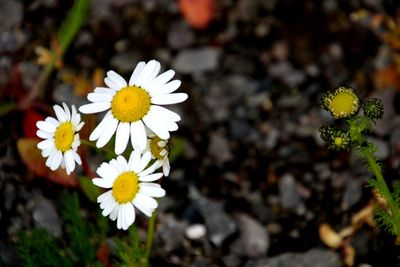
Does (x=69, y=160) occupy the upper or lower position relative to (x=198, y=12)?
lower

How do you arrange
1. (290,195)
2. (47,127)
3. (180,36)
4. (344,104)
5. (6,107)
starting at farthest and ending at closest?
1. (180,36)
2. (6,107)
3. (290,195)
4. (47,127)
5. (344,104)

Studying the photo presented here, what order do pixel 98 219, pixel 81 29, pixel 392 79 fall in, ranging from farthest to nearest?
pixel 81 29 < pixel 392 79 < pixel 98 219

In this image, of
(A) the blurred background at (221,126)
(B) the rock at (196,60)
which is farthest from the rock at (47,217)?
(B) the rock at (196,60)

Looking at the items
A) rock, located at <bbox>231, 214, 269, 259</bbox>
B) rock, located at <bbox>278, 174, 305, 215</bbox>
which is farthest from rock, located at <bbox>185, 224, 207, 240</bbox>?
rock, located at <bbox>278, 174, 305, 215</bbox>

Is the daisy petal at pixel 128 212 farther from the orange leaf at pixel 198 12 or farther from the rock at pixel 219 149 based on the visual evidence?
the orange leaf at pixel 198 12

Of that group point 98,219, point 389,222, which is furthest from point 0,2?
point 389,222

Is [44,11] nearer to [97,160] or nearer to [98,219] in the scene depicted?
[97,160]

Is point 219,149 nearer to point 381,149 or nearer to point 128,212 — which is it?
point 381,149

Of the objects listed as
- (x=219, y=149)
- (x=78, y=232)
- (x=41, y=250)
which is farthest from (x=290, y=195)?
(x=41, y=250)
